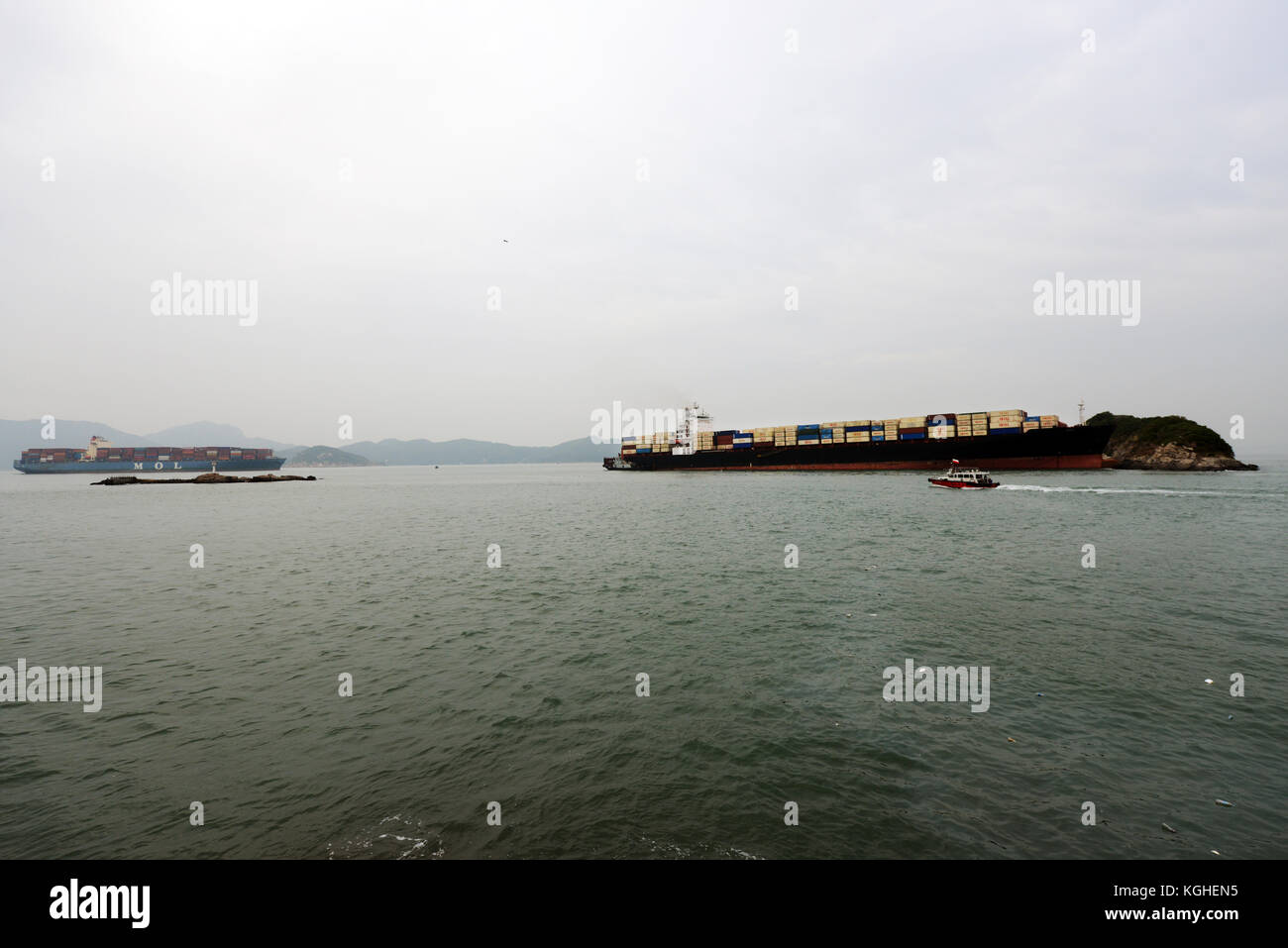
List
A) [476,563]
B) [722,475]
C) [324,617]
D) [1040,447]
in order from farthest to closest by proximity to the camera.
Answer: [722,475], [1040,447], [476,563], [324,617]

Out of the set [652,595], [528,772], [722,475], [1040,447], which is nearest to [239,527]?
[652,595]

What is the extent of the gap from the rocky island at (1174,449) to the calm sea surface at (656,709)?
105 meters

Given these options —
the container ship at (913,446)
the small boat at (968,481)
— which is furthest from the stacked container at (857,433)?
the small boat at (968,481)

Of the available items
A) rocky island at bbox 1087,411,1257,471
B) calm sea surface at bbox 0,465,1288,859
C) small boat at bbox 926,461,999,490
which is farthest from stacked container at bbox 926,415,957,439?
calm sea surface at bbox 0,465,1288,859

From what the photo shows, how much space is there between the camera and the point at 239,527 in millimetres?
44656

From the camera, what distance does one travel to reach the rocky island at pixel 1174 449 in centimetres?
10275

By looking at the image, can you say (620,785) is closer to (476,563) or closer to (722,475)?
(476,563)

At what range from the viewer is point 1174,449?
104 meters

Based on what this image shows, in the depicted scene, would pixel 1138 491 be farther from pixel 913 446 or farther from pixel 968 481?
pixel 913 446

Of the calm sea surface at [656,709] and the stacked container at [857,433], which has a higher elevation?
the stacked container at [857,433]

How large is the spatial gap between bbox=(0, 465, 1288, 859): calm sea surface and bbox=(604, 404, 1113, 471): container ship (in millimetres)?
68511

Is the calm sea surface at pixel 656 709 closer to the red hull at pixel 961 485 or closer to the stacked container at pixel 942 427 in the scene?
the red hull at pixel 961 485

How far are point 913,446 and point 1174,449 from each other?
190ft
